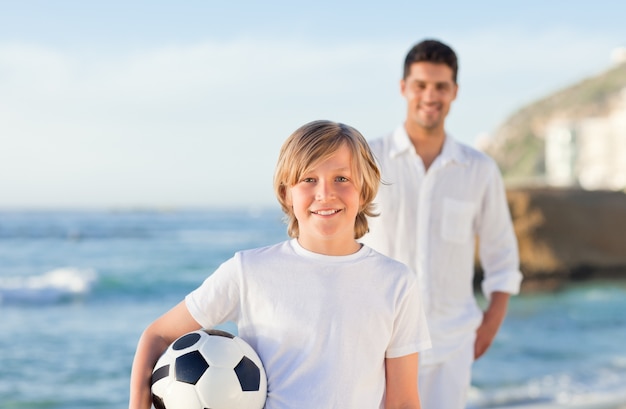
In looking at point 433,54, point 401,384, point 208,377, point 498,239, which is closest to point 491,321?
point 498,239

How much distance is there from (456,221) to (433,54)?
739mm

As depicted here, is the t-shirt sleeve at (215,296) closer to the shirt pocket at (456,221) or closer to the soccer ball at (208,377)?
the soccer ball at (208,377)

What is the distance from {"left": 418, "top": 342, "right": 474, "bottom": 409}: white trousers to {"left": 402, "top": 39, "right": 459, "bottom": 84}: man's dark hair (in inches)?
49.9

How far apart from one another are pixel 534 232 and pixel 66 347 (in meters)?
10.7

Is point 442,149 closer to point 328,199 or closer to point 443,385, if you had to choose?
point 443,385

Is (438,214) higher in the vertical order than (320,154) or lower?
lower

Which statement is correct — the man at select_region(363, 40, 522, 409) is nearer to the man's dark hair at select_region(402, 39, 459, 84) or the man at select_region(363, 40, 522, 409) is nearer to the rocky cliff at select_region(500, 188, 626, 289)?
the man's dark hair at select_region(402, 39, 459, 84)

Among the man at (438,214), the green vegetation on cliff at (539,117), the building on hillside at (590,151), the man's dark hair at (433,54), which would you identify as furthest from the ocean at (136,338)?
the green vegetation on cliff at (539,117)

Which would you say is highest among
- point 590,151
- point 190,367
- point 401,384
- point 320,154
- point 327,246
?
point 320,154

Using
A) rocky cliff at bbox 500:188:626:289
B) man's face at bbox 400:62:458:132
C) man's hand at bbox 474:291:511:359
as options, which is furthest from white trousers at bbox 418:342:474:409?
rocky cliff at bbox 500:188:626:289

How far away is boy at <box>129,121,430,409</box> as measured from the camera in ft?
7.03

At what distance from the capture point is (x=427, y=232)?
11.8ft

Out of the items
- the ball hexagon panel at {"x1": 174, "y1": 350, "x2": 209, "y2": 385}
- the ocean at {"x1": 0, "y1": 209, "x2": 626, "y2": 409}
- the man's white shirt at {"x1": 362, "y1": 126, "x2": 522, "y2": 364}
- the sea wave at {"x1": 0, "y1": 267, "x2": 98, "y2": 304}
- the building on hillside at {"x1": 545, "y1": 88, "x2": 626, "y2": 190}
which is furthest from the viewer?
the building on hillside at {"x1": 545, "y1": 88, "x2": 626, "y2": 190}

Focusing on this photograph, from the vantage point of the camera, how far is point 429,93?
3.62 metres
